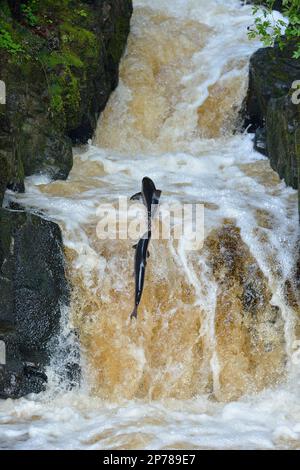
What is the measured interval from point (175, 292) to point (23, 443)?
2.19 m

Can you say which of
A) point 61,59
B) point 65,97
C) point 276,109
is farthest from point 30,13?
point 276,109

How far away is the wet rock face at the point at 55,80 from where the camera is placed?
9914 mm

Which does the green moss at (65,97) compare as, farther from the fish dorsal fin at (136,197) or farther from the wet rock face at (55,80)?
the fish dorsal fin at (136,197)

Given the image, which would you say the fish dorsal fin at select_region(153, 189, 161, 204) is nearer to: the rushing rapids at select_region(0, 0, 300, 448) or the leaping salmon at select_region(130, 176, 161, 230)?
the leaping salmon at select_region(130, 176, 161, 230)

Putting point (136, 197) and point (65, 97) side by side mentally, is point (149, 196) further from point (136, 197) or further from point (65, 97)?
point (65, 97)

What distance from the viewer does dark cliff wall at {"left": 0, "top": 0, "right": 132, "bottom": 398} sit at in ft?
26.0

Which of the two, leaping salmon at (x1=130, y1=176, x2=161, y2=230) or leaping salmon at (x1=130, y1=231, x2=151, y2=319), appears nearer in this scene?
leaping salmon at (x1=130, y1=231, x2=151, y2=319)

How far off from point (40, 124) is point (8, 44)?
103cm

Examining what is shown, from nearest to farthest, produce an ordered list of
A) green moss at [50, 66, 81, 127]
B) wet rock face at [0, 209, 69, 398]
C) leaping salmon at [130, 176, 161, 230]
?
wet rock face at [0, 209, 69, 398]
leaping salmon at [130, 176, 161, 230]
green moss at [50, 66, 81, 127]

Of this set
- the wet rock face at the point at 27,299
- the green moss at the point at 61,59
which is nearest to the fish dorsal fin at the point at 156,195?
the wet rock face at the point at 27,299

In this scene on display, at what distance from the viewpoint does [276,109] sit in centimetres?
1029

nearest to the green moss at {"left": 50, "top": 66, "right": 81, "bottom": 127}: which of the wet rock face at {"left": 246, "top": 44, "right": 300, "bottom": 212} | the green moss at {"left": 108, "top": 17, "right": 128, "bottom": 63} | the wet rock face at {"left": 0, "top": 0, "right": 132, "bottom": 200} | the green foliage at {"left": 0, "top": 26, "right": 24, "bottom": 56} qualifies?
the wet rock face at {"left": 0, "top": 0, "right": 132, "bottom": 200}

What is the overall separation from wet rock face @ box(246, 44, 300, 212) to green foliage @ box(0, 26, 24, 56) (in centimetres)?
325

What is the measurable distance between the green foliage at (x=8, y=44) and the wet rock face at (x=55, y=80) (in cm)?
7
